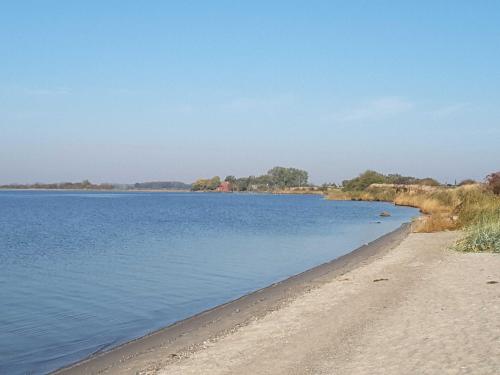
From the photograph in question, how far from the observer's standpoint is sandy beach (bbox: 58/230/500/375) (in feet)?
26.7

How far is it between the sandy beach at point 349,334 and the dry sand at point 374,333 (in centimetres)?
2

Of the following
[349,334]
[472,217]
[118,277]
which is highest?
[472,217]

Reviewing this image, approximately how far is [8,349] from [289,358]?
19.0 ft

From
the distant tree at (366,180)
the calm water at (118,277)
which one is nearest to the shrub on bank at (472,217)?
the calm water at (118,277)

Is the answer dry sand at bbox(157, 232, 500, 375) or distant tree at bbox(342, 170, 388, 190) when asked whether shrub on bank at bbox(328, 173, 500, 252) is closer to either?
dry sand at bbox(157, 232, 500, 375)

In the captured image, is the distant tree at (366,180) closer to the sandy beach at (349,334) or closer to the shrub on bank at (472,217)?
the shrub on bank at (472,217)

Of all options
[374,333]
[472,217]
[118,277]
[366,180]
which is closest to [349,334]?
[374,333]

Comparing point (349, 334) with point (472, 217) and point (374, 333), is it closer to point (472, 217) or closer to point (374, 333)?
point (374, 333)

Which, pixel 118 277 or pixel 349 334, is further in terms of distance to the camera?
pixel 118 277

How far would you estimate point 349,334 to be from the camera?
994cm

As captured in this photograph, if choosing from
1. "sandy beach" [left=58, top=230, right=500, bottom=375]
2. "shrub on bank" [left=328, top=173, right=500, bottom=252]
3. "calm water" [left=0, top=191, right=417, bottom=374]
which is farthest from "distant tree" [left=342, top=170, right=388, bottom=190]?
"sandy beach" [left=58, top=230, right=500, bottom=375]

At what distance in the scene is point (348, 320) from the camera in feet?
36.4

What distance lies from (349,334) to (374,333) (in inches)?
17.1

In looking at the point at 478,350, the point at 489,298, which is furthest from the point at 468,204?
the point at 478,350
